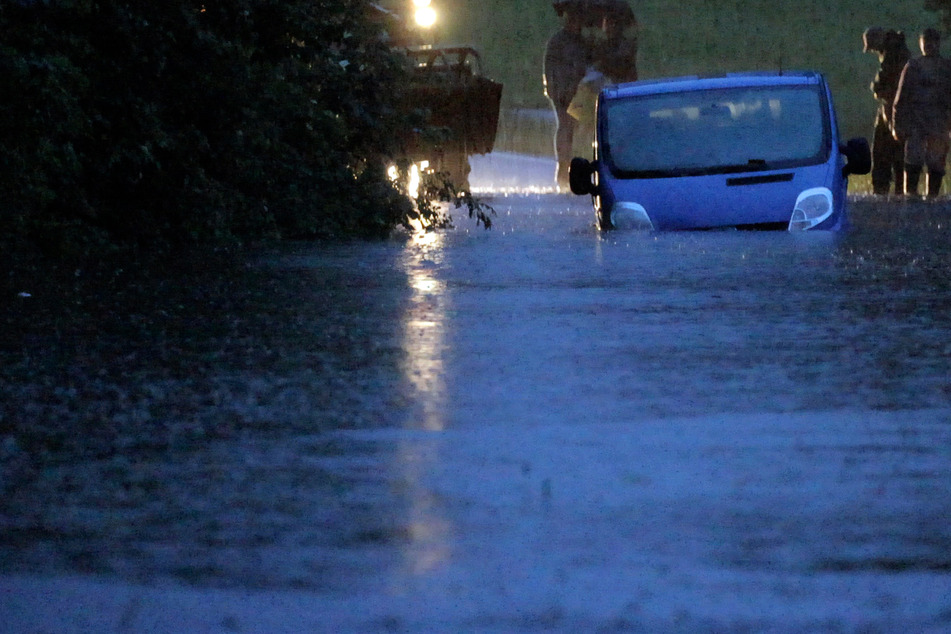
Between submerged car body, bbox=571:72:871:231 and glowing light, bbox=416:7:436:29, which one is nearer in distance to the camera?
submerged car body, bbox=571:72:871:231

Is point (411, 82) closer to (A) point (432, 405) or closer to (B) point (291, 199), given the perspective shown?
(B) point (291, 199)

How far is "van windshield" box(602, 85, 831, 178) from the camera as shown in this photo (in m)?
17.0

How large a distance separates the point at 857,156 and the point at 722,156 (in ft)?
3.81

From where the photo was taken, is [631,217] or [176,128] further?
[631,217]

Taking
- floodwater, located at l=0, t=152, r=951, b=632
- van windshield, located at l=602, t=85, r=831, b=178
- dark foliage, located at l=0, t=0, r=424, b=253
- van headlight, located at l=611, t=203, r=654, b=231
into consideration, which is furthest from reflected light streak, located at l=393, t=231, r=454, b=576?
van windshield, located at l=602, t=85, r=831, b=178

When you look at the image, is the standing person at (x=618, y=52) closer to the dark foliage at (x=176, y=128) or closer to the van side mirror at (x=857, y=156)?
the dark foliage at (x=176, y=128)

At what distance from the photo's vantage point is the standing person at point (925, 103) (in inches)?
1096

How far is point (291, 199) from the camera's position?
16.7 m

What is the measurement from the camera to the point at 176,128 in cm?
1549

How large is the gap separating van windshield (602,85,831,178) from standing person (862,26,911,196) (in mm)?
13632

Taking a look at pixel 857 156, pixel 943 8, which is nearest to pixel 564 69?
pixel 943 8

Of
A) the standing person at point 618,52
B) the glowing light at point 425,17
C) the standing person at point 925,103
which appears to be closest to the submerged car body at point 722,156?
the standing person at point 925,103

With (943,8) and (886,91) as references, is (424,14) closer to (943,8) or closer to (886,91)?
(886,91)

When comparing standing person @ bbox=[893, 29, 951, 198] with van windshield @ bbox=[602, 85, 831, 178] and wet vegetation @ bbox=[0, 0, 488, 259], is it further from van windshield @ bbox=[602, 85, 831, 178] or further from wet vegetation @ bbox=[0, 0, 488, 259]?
wet vegetation @ bbox=[0, 0, 488, 259]
